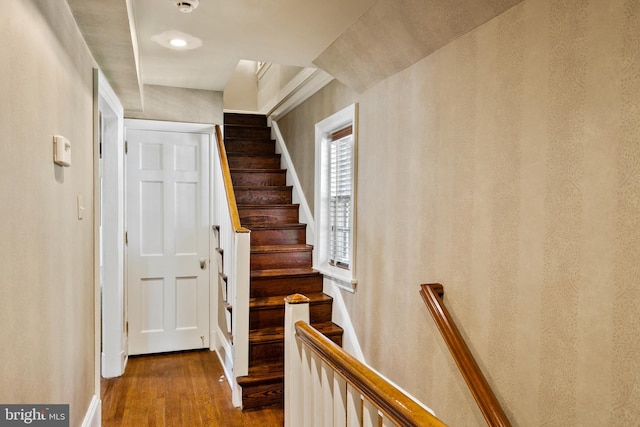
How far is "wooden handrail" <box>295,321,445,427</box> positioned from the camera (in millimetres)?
1022

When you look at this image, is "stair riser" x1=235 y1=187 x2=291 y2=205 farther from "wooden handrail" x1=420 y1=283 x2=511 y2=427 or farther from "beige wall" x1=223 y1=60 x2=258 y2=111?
"wooden handrail" x1=420 y1=283 x2=511 y2=427

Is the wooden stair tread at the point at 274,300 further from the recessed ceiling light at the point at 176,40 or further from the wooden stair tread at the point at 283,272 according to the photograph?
the recessed ceiling light at the point at 176,40

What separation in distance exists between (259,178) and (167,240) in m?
1.14

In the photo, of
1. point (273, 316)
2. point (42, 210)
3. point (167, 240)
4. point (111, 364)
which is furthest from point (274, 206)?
point (42, 210)

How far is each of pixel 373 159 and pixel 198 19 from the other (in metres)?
1.36

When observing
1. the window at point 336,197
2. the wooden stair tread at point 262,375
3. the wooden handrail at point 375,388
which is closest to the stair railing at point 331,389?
the wooden handrail at point 375,388

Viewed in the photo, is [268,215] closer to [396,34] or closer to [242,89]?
[242,89]

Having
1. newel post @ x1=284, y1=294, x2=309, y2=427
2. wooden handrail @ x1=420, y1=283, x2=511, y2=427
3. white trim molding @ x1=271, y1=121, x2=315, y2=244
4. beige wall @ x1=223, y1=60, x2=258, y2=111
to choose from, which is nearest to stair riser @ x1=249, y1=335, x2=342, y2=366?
white trim molding @ x1=271, y1=121, x2=315, y2=244

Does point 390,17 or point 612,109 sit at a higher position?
point 390,17

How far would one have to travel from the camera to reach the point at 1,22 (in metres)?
1.09

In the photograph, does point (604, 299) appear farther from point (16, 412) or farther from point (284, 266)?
point (284, 266)

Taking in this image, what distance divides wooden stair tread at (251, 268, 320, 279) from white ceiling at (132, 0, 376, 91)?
1.67 m

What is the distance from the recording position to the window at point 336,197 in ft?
10.5

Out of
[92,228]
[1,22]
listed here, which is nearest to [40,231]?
[1,22]
